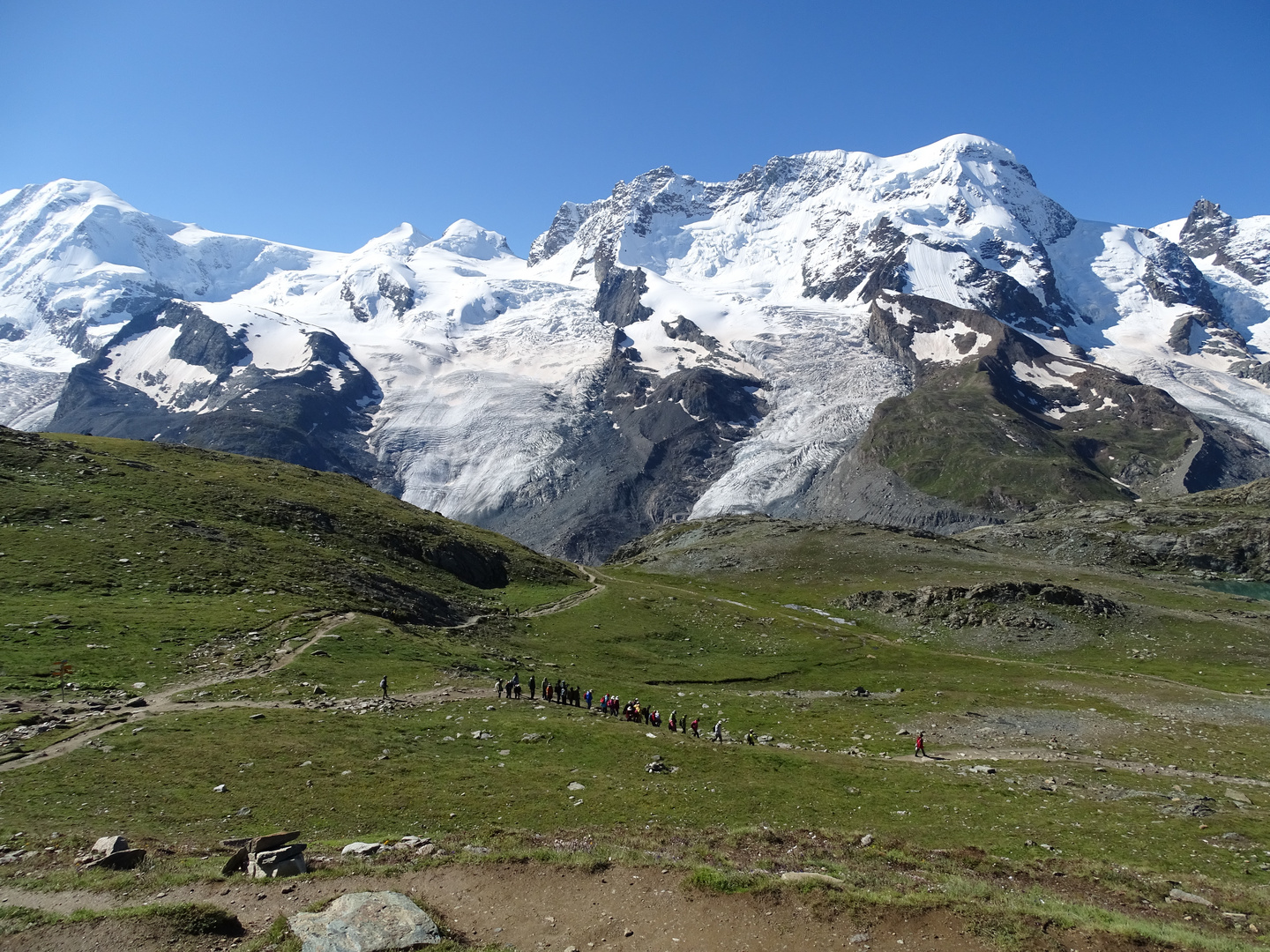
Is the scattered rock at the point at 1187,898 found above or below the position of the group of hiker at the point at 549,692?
Answer: above

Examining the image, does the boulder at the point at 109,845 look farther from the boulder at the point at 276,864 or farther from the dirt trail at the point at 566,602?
the dirt trail at the point at 566,602

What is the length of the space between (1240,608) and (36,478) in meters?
141

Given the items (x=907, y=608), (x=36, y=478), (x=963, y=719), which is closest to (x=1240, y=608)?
(x=907, y=608)

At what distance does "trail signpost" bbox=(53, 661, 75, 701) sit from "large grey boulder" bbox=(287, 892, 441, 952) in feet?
83.8

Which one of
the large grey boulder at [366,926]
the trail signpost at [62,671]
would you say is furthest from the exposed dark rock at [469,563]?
the large grey boulder at [366,926]

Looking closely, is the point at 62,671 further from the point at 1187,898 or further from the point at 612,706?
the point at 1187,898

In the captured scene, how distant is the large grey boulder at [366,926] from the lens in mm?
15508

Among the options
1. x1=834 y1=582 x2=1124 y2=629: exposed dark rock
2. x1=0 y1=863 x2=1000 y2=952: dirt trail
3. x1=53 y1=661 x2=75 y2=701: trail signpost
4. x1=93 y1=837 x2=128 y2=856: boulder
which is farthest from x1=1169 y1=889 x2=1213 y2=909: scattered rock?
x1=834 y1=582 x2=1124 y2=629: exposed dark rock

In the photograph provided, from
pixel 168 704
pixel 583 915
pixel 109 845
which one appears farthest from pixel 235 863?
pixel 168 704

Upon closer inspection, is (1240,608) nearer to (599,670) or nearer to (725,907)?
(599,670)

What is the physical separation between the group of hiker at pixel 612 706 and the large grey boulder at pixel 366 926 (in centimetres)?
2484

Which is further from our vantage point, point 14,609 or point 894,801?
point 14,609

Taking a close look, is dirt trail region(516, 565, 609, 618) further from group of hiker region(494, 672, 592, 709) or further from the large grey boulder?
the large grey boulder

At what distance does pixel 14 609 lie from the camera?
42.0 meters
